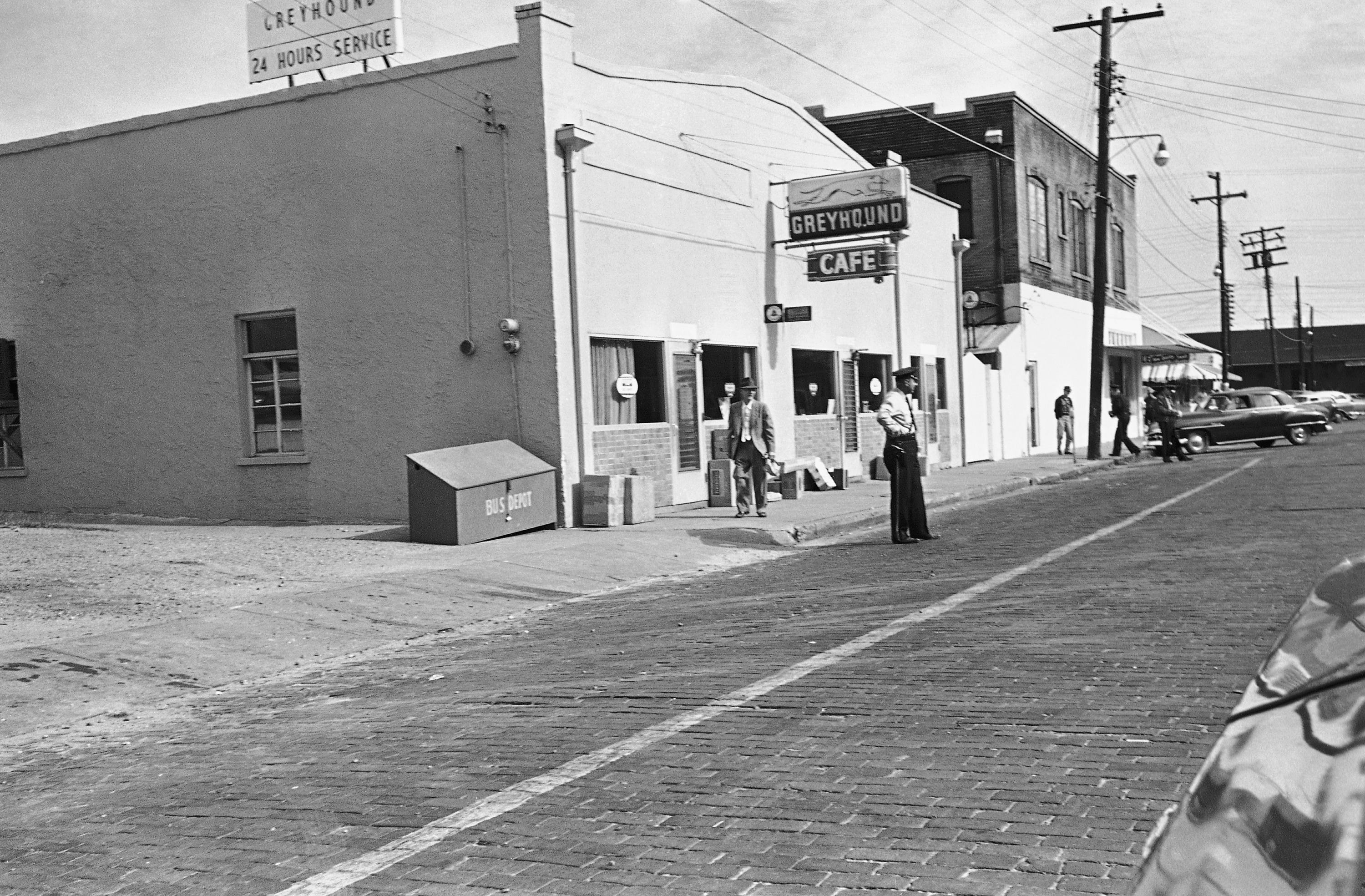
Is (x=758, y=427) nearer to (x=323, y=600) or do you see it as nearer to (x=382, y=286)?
(x=382, y=286)

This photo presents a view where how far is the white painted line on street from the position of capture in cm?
445

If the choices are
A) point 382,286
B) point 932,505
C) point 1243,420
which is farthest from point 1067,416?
point 382,286

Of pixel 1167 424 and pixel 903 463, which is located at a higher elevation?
pixel 903 463

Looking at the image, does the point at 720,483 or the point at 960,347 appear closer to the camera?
the point at 720,483

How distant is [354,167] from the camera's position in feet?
59.3

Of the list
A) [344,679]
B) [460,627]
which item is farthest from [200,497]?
→ [344,679]

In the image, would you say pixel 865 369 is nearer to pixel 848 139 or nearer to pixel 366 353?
pixel 366 353

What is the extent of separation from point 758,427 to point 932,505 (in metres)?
4.43

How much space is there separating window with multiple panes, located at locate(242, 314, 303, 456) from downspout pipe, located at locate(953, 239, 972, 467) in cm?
1687

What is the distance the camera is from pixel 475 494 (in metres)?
15.4

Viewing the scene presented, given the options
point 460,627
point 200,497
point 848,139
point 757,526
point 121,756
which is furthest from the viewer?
point 848,139

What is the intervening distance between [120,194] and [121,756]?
1506 centimetres

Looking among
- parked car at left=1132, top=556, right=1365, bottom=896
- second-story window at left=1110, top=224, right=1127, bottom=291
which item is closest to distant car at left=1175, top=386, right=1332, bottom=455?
second-story window at left=1110, top=224, right=1127, bottom=291

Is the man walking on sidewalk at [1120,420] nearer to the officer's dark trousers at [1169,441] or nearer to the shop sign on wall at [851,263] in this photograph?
the officer's dark trousers at [1169,441]
